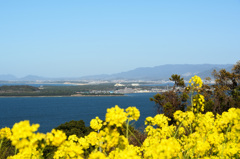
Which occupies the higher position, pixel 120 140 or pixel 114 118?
pixel 114 118

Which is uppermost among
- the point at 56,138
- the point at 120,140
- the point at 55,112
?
the point at 56,138

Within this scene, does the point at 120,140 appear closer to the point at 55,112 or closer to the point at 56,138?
the point at 56,138

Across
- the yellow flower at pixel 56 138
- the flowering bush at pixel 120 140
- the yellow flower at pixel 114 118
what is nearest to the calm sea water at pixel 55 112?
the flowering bush at pixel 120 140

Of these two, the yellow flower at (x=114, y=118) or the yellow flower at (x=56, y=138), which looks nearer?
the yellow flower at (x=56, y=138)

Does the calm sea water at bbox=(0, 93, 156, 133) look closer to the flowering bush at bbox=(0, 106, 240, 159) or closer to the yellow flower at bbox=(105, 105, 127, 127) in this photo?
the flowering bush at bbox=(0, 106, 240, 159)

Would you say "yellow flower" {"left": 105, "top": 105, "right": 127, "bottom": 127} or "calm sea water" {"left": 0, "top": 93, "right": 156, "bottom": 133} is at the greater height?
"yellow flower" {"left": 105, "top": 105, "right": 127, "bottom": 127}

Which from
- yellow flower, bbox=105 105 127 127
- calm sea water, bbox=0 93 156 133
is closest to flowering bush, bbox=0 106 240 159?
yellow flower, bbox=105 105 127 127

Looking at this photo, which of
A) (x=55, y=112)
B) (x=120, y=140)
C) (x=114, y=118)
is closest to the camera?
(x=114, y=118)

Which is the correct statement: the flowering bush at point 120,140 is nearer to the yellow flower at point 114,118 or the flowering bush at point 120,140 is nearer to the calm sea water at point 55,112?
the yellow flower at point 114,118

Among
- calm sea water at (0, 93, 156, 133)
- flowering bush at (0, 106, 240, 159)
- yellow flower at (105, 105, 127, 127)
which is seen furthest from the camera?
calm sea water at (0, 93, 156, 133)

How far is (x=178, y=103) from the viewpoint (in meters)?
22.2

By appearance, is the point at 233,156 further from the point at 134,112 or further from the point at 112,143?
the point at 112,143

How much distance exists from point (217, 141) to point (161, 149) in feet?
6.08

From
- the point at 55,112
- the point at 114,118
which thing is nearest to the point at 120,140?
the point at 114,118
